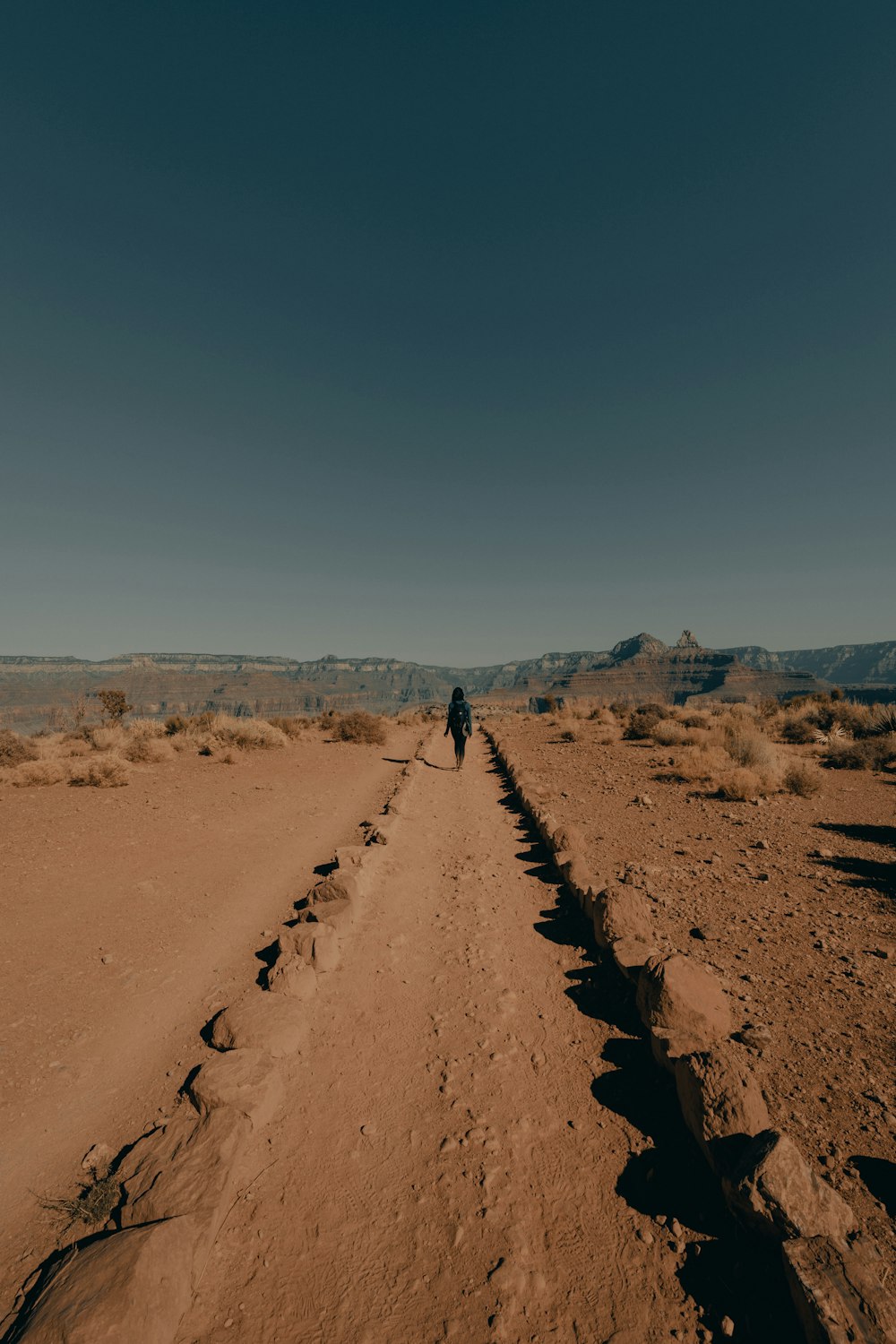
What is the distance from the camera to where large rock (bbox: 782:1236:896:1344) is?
1.88 m

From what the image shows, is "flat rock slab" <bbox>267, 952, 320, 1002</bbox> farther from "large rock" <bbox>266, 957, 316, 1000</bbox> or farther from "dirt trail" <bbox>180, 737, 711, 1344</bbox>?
"dirt trail" <bbox>180, 737, 711, 1344</bbox>

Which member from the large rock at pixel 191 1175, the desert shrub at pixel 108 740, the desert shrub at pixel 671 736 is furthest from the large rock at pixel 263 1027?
the desert shrub at pixel 671 736

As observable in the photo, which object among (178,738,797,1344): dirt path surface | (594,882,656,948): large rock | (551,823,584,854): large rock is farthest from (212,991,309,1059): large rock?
(551,823,584,854): large rock

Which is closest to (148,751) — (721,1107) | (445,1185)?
(445,1185)

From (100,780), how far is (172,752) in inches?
190

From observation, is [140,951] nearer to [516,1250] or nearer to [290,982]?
[290,982]

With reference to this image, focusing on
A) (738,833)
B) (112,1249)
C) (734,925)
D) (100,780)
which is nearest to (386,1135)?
(112,1249)

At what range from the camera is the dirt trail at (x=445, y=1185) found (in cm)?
222

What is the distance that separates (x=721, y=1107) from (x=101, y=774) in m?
14.3

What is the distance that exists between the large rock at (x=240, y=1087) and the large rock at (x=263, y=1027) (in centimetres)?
19

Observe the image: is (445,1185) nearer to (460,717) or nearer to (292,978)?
(292,978)

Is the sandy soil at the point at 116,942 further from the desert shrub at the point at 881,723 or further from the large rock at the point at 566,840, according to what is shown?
the desert shrub at the point at 881,723

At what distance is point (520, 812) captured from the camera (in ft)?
34.5

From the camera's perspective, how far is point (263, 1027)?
12.8 ft
